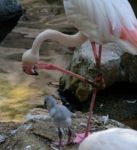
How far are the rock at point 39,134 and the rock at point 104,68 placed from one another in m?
1.44

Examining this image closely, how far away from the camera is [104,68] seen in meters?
6.44

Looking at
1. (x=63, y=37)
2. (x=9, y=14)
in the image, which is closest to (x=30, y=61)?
(x=63, y=37)

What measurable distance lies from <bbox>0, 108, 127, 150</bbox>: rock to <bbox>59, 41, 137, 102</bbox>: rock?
144 cm

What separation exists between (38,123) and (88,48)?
79.8 inches

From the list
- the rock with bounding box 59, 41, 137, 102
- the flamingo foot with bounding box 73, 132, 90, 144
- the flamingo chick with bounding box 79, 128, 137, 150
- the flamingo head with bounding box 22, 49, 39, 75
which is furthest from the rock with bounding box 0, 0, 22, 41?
the flamingo chick with bounding box 79, 128, 137, 150

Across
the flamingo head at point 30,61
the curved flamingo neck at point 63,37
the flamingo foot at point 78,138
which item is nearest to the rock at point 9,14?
the curved flamingo neck at point 63,37

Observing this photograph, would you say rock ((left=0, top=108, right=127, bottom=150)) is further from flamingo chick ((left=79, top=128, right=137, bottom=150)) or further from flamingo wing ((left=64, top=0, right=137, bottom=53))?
flamingo chick ((left=79, top=128, right=137, bottom=150))

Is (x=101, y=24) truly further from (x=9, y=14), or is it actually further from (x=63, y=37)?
(x=9, y=14)

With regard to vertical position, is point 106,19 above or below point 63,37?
above

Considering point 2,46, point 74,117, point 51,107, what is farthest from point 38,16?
point 51,107

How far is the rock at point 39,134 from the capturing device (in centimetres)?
444

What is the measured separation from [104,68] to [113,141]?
3.67 meters

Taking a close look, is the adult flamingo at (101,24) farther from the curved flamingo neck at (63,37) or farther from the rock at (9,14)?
the rock at (9,14)

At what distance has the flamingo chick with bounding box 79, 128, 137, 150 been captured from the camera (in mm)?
2730
